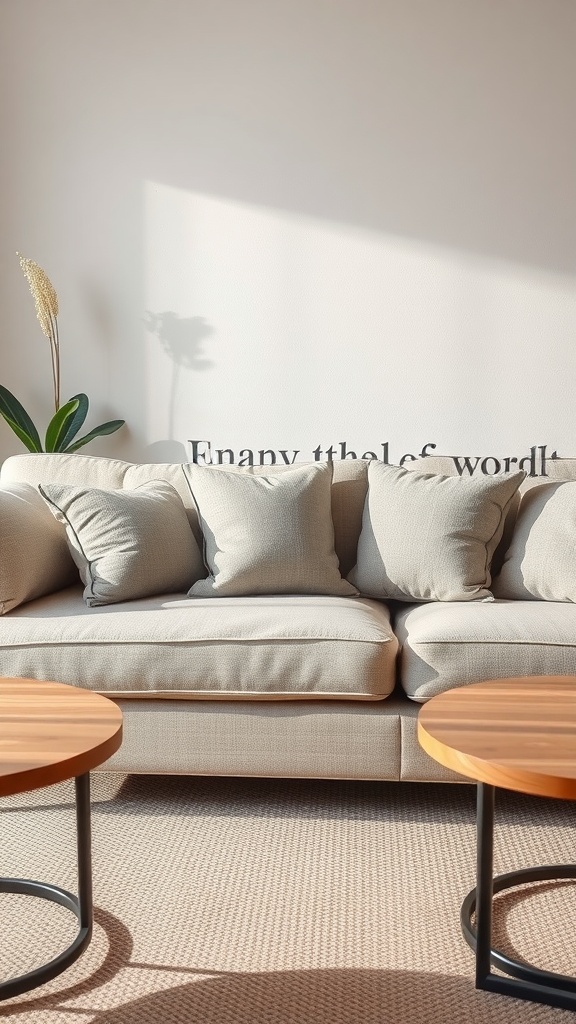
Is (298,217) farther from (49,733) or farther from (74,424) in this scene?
(49,733)

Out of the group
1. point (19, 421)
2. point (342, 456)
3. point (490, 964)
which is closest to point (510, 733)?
point (490, 964)

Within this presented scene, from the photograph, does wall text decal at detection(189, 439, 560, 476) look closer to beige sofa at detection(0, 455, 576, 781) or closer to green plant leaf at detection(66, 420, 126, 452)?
green plant leaf at detection(66, 420, 126, 452)

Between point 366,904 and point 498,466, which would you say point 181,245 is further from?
point 366,904

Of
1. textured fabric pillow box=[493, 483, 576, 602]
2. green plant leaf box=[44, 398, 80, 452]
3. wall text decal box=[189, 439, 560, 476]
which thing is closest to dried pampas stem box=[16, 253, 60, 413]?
green plant leaf box=[44, 398, 80, 452]

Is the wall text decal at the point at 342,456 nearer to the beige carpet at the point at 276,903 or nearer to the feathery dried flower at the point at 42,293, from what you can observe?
the feathery dried flower at the point at 42,293

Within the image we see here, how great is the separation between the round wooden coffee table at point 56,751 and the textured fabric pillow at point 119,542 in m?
0.67

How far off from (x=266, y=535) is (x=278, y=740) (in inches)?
24.1

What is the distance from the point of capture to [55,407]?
352cm

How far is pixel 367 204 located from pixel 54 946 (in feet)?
9.24

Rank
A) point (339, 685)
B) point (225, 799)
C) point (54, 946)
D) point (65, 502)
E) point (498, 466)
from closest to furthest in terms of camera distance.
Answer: point (54, 946) → point (339, 685) → point (225, 799) → point (65, 502) → point (498, 466)

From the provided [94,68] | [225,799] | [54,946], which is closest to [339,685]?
[225,799]

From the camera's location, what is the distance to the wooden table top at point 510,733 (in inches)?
48.6

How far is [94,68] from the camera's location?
3.51 metres

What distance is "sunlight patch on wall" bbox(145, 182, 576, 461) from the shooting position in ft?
11.2
